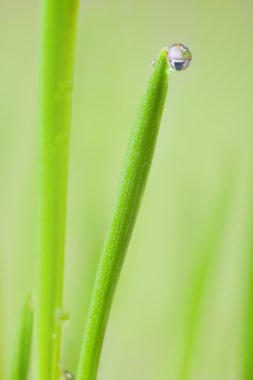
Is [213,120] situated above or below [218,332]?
above

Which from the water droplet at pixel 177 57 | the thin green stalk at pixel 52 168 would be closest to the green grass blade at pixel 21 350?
the thin green stalk at pixel 52 168

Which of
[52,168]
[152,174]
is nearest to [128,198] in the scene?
[52,168]

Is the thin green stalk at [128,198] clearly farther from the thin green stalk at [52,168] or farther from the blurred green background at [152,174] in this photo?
the blurred green background at [152,174]

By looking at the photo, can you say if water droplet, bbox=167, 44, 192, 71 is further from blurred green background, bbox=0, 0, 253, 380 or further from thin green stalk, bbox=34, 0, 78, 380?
blurred green background, bbox=0, 0, 253, 380

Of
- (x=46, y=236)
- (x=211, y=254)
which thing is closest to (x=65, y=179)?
(x=46, y=236)

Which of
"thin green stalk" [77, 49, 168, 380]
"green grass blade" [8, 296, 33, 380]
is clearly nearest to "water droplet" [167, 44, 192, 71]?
"thin green stalk" [77, 49, 168, 380]

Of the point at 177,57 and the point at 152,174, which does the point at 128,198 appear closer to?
the point at 177,57

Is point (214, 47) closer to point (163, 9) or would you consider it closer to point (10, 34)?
point (163, 9)
